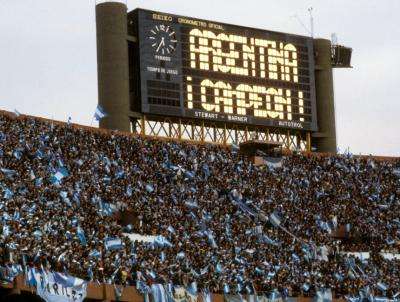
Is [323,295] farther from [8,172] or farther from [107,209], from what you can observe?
[8,172]

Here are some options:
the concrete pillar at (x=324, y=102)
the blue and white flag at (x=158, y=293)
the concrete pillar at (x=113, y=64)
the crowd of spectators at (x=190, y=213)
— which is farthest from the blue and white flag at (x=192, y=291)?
the concrete pillar at (x=324, y=102)

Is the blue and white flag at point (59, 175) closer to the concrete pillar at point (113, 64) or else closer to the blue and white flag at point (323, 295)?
the concrete pillar at point (113, 64)

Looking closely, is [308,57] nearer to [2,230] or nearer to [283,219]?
[283,219]

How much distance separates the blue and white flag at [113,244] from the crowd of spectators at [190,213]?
6cm

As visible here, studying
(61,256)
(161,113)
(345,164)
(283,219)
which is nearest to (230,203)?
(283,219)

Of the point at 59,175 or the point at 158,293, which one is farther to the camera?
the point at 59,175

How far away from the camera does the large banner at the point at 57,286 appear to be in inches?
1519

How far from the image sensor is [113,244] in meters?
45.4

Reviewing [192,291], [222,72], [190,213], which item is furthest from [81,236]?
[222,72]

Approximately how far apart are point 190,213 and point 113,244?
28.8ft

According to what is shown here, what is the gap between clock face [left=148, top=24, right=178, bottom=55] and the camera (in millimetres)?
61375

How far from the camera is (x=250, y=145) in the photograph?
64438 mm

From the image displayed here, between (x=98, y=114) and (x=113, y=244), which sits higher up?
(x=98, y=114)

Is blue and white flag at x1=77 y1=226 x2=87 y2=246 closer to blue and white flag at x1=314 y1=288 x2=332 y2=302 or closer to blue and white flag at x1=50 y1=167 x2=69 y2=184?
blue and white flag at x1=50 y1=167 x2=69 y2=184
